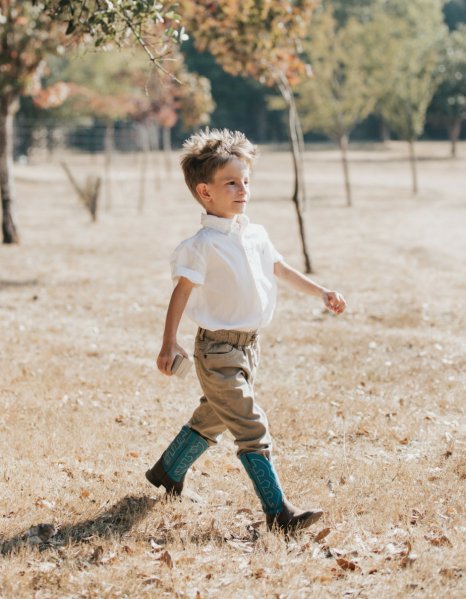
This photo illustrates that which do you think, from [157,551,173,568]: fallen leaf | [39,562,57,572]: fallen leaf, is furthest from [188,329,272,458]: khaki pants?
[39,562,57,572]: fallen leaf

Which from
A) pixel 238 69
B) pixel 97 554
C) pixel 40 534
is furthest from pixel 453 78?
pixel 97 554

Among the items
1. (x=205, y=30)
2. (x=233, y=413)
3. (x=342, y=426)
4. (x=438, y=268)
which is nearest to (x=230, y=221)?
(x=233, y=413)

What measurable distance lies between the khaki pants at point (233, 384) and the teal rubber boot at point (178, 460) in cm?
35

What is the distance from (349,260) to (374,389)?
7.11m

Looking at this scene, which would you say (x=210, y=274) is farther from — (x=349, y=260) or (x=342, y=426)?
(x=349, y=260)

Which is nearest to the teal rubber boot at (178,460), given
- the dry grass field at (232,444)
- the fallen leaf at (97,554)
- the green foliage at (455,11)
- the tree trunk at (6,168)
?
the dry grass field at (232,444)

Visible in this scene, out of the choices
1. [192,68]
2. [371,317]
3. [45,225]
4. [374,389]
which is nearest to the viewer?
[374,389]

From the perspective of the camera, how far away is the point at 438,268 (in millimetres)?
12664

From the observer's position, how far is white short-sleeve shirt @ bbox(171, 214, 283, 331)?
146 inches

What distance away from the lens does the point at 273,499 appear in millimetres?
3818

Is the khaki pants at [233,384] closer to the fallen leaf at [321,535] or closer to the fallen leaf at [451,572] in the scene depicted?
the fallen leaf at [321,535]

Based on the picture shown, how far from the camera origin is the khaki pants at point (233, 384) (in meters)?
3.77

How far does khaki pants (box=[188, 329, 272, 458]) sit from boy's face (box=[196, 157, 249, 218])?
1.87ft

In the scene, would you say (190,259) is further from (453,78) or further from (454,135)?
(453,78)
